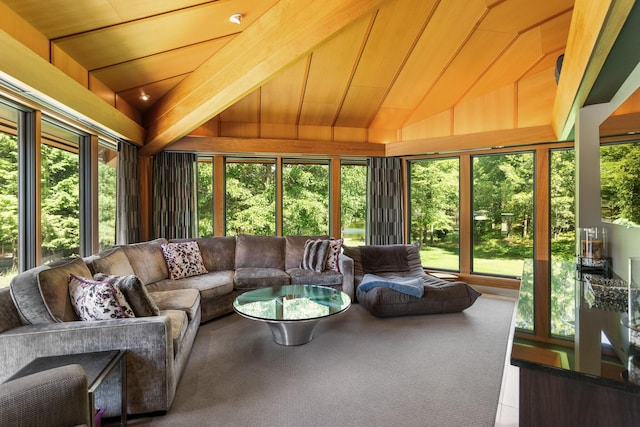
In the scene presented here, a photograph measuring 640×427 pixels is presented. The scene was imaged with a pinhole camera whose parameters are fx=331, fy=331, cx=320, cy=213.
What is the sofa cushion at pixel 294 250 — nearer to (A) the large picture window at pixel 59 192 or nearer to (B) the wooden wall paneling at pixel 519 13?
(A) the large picture window at pixel 59 192

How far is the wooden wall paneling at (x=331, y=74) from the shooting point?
3534 millimetres

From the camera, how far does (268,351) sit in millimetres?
2883

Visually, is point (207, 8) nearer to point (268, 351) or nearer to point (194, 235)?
point (268, 351)

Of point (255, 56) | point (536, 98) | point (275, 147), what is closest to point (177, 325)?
point (255, 56)

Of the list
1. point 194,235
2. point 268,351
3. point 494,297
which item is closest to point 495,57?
Answer: point 494,297

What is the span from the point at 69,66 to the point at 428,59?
3.73m

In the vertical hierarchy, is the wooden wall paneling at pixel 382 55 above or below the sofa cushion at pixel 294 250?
above

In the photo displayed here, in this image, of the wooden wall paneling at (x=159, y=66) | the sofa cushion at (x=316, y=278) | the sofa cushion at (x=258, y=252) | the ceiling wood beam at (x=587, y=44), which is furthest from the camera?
the sofa cushion at (x=258, y=252)

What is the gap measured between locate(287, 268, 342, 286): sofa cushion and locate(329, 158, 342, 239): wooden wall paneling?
55.9 inches

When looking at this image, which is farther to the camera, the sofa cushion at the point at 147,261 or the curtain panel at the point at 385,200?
→ the curtain panel at the point at 385,200

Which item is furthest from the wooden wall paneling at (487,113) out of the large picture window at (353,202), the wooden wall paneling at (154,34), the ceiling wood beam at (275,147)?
the wooden wall paneling at (154,34)

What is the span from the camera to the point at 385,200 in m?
5.76

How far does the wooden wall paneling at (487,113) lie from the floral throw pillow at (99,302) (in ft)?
16.0

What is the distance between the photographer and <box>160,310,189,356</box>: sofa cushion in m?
2.31
